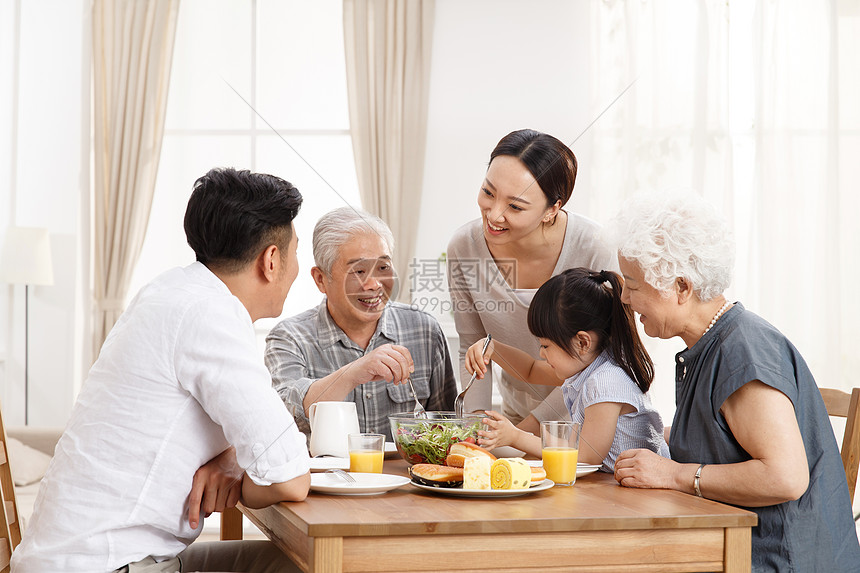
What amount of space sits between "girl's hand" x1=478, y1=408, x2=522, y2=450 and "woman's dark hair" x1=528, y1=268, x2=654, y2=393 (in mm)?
170

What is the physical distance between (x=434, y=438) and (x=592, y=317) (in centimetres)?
38

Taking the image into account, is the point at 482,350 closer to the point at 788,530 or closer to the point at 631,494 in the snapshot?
the point at 631,494

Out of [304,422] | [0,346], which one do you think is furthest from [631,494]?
[0,346]

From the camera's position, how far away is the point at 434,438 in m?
1.26

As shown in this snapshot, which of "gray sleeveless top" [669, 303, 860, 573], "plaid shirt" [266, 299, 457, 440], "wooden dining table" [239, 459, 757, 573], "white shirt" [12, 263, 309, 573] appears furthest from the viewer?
A: "plaid shirt" [266, 299, 457, 440]

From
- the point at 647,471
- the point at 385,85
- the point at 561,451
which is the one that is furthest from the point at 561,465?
the point at 385,85

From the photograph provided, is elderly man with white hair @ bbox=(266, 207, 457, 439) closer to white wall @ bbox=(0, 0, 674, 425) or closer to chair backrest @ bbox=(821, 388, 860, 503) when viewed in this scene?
chair backrest @ bbox=(821, 388, 860, 503)

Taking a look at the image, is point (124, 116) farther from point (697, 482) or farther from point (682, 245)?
point (697, 482)

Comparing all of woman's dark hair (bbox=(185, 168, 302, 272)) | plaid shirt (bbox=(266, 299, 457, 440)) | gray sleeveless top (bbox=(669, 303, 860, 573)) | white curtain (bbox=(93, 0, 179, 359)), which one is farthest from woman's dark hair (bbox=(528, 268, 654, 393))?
white curtain (bbox=(93, 0, 179, 359))

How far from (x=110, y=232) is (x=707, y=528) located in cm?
339

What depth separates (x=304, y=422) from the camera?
1.68m

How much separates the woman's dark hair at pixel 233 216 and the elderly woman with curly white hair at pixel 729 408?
22.5 inches

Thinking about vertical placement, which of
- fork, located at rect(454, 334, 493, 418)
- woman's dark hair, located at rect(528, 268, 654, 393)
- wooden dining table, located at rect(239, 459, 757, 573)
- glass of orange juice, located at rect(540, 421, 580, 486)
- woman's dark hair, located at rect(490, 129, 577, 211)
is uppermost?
woman's dark hair, located at rect(490, 129, 577, 211)

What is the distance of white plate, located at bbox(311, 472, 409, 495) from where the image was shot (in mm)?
1099
